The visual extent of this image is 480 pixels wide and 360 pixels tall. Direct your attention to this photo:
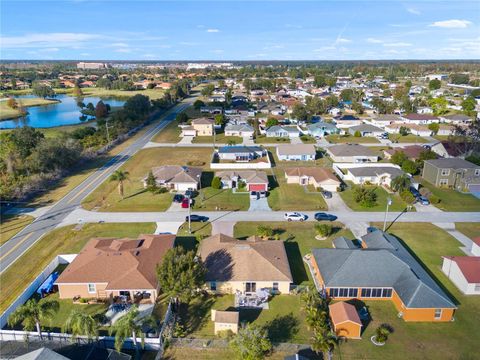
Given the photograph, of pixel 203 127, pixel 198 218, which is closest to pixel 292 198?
pixel 198 218

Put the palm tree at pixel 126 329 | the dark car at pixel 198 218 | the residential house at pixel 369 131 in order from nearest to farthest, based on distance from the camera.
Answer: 1. the palm tree at pixel 126 329
2. the dark car at pixel 198 218
3. the residential house at pixel 369 131

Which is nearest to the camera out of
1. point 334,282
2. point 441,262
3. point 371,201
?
point 334,282

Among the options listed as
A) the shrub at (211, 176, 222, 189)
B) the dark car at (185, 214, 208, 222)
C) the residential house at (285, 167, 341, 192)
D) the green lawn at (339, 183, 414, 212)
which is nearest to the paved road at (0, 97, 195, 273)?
the dark car at (185, 214, 208, 222)

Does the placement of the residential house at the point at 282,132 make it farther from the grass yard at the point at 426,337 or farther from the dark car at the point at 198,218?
the grass yard at the point at 426,337

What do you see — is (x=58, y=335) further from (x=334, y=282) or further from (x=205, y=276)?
(x=334, y=282)

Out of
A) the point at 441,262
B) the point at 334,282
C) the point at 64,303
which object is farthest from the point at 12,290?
the point at 441,262

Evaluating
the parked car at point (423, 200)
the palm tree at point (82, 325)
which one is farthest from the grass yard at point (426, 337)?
the parked car at point (423, 200)
